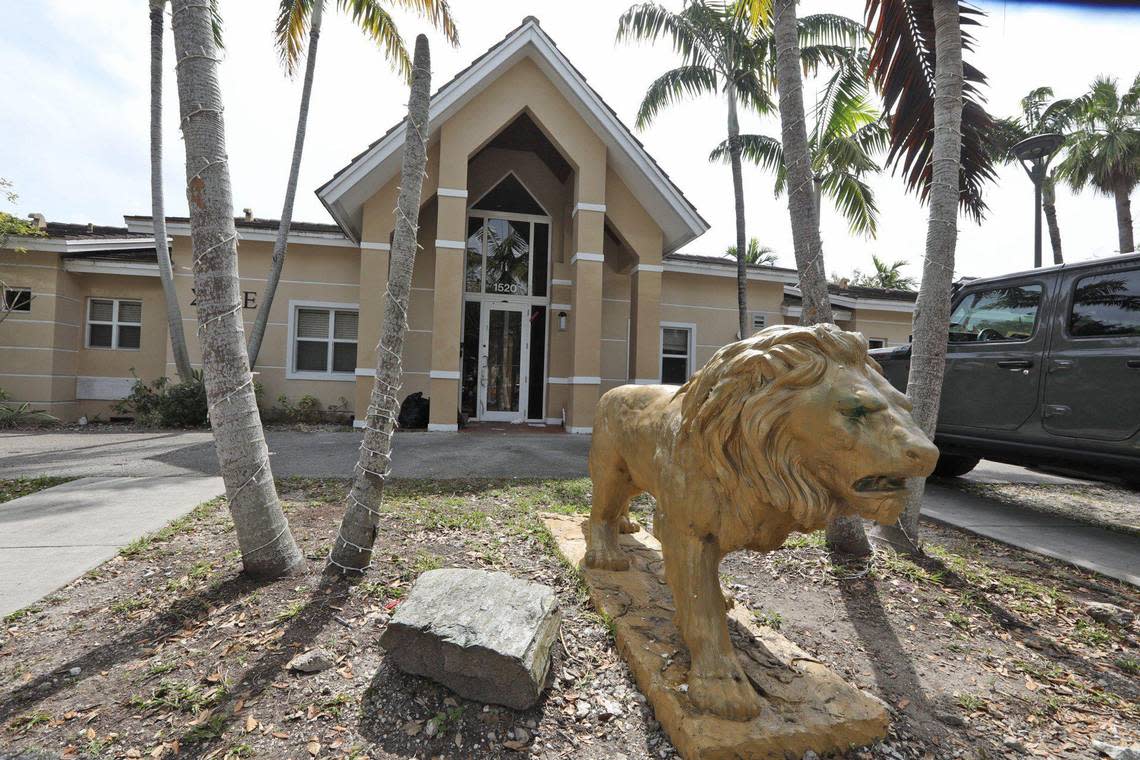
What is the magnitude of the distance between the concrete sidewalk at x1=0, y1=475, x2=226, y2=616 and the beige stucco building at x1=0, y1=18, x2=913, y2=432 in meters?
4.37

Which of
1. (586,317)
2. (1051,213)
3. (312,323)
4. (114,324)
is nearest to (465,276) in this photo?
(586,317)

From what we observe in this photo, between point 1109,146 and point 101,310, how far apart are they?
1223 inches

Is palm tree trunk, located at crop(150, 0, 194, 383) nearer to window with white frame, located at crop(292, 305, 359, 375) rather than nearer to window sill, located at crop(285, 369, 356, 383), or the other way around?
window sill, located at crop(285, 369, 356, 383)

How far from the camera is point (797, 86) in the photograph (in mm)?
3516

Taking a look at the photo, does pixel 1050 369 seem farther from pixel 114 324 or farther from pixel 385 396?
pixel 114 324

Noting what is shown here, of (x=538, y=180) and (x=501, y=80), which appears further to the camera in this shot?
(x=538, y=180)

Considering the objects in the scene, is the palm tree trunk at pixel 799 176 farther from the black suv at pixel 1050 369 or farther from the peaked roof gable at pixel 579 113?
the peaked roof gable at pixel 579 113

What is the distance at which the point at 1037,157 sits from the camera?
8008 millimetres

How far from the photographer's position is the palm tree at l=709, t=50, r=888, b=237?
Answer: 1159 centimetres

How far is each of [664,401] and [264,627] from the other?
2060mm

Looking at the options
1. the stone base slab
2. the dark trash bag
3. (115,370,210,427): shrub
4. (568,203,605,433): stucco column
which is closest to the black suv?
the stone base slab

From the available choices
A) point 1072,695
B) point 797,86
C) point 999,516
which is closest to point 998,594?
point 1072,695

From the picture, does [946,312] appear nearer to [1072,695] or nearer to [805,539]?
[805,539]

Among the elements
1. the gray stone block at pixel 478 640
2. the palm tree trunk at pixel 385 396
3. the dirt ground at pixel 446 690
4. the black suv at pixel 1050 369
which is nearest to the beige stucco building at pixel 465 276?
the black suv at pixel 1050 369
